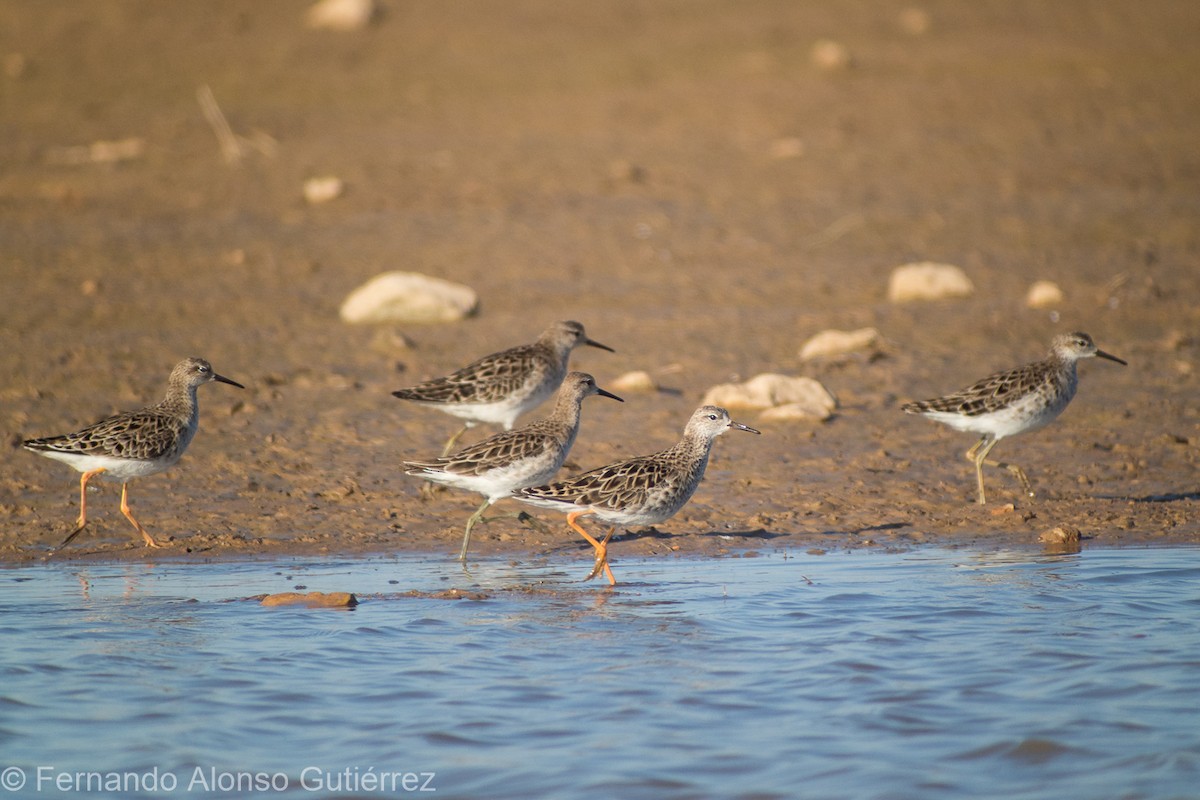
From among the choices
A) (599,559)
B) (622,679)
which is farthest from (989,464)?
(622,679)

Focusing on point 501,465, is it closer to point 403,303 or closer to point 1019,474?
point 1019,474

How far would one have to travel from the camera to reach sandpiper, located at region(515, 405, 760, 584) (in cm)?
1121

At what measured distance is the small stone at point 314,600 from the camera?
10.1 meters

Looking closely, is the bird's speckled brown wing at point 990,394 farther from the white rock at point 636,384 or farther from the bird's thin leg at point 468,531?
the bird's thin leg at point 468,531

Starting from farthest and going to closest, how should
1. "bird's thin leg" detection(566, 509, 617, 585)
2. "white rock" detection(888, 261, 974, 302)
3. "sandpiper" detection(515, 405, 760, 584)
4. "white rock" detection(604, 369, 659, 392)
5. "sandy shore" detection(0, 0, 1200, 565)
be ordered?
"white rock" detection(888, 261, 974, 302) → "white rock" detection(604, 369, 659, 392) → "sandy shore" detection(0, 0, 1200, 565) → "sandpiper" detection(515, 405, 760, 584) → "bird's thin leg" detection(566, 509, 617, 585)

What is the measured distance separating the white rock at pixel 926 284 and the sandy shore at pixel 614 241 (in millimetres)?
231

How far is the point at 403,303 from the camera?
60.2 ft

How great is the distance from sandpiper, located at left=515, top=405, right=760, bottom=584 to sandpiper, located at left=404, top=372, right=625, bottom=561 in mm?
192

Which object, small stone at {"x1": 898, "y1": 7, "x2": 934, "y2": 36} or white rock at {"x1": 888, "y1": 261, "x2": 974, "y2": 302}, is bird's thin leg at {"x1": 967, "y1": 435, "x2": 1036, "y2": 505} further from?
small stone at {"x1": 898, "y1": 7, "x2": 934, "y2": 36}

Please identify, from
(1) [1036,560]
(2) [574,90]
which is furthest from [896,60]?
(1) [1036,560]

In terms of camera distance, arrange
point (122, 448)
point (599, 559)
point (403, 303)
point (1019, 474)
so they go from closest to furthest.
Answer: point (599, 559), point (122, 448), point (1019, 474), point (403, 303)

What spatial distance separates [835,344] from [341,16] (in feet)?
60.0

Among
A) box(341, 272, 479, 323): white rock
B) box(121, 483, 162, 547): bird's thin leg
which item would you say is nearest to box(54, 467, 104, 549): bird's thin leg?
box(121, 483, 162, 547): bird's thin leg

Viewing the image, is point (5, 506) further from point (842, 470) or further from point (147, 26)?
point (147, 26)
